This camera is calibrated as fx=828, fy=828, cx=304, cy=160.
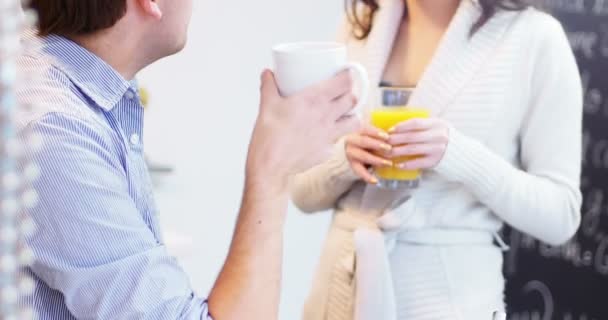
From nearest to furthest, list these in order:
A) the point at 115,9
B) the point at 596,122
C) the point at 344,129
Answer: the point at 115,9
the point at 344,129
the point at 596,122

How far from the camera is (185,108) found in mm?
2891

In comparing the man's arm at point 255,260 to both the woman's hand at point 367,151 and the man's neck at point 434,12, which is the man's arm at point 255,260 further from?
the man's neck at point 434,12

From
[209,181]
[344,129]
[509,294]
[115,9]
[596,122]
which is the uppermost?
[115,9]

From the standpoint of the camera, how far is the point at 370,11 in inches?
65.2

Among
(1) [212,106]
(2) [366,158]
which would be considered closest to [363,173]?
(2) [366,158]

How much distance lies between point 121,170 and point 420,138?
0.64m

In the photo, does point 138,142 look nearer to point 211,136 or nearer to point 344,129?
point 344,129

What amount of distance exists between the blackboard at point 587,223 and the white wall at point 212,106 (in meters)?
1.10

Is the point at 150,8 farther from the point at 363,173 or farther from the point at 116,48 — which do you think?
the point at 363,173

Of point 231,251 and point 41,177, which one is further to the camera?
point 231,251

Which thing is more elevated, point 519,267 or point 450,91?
point 450,91

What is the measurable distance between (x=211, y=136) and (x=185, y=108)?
14 centimetres

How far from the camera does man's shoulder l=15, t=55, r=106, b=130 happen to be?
2.69 ft

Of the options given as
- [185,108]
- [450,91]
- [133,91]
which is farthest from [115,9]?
[185,108]
